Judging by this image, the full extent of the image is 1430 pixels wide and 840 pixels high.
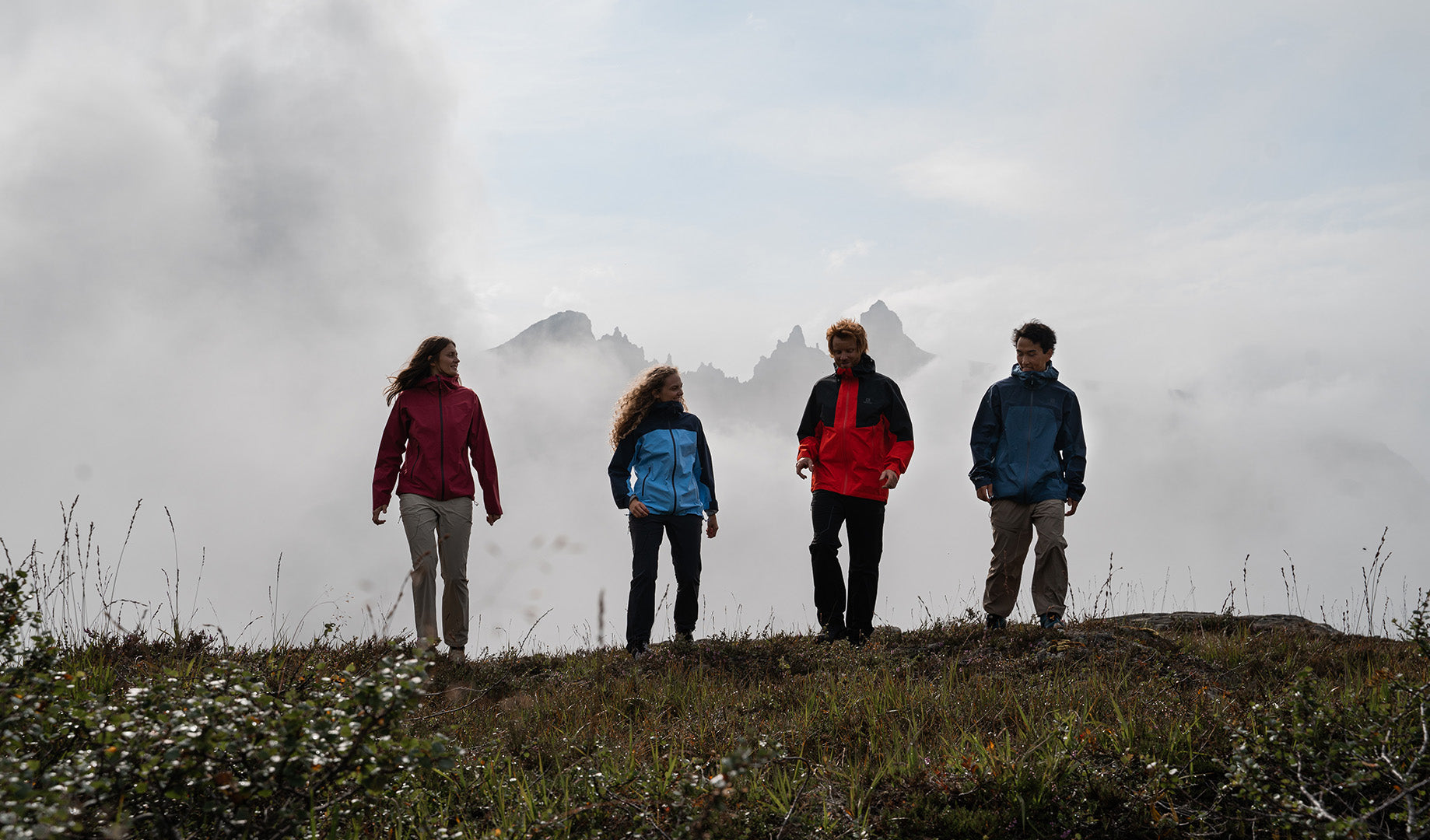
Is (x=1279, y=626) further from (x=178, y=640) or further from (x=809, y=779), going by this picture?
(x=178, y=640)

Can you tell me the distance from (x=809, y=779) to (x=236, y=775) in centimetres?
209

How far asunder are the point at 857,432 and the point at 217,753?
5.24 metres

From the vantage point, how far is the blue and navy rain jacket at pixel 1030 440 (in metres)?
6.88

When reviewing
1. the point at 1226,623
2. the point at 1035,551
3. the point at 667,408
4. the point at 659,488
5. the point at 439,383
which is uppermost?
the point at 439,383

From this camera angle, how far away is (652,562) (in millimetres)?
7020

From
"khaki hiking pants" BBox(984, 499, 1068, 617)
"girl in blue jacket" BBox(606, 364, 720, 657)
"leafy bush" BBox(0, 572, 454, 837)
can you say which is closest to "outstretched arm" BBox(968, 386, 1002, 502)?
"khaki hiking pants" BBox(984, 499, 1068, 617)

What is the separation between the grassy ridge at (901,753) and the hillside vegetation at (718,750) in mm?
15

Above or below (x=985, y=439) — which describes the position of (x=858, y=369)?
above

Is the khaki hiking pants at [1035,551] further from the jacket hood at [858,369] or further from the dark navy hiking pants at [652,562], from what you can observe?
the dark navy hiking pants at [652,562]

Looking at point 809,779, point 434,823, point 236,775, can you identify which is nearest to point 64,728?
point 236,775

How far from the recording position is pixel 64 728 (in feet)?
8.83

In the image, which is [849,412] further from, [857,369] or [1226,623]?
[1226,623]

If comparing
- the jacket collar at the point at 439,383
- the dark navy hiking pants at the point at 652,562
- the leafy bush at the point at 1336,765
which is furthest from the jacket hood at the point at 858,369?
the leafy bush at the point at 1336,765

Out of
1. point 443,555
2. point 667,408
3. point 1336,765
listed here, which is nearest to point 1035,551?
point 667,408
